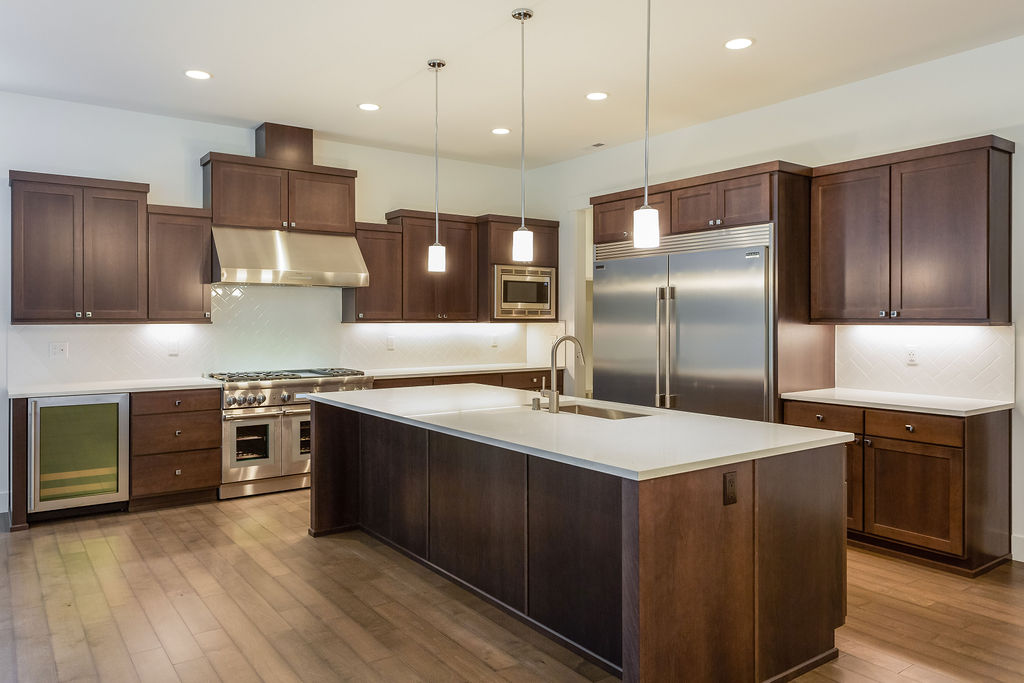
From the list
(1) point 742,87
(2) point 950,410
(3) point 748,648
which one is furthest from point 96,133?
(2) point 950,410

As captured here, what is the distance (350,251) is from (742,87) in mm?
3209

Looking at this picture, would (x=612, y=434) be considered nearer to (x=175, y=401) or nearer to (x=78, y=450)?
(x=175, y=401)

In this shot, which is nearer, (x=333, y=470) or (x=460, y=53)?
(x=460, y=53)

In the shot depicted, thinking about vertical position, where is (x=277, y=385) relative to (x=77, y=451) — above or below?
above

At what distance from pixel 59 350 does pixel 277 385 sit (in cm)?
151

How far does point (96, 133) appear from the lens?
205 inches

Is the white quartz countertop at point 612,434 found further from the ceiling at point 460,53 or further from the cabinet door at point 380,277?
the cabinet door at point 380,277

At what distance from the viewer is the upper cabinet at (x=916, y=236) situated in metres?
3.83

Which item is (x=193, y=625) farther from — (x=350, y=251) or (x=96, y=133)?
(x=96, y=133)

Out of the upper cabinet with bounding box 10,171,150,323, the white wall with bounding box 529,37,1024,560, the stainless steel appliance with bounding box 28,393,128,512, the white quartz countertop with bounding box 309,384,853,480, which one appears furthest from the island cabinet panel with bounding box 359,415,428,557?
the white wall with bounding box 529,37,1024,560

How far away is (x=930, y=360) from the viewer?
4.32 meters

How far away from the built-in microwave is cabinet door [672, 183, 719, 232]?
6.75 ft

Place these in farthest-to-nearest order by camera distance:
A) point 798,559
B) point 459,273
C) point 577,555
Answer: point 459,273 < point 577,555 < point 798,559

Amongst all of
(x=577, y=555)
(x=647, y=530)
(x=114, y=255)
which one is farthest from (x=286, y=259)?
(x=647, y=530)
